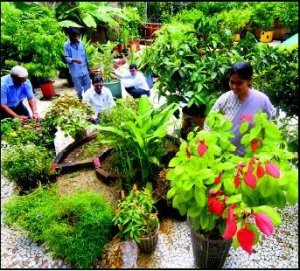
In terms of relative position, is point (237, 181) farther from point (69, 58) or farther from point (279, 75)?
point (69, 58)

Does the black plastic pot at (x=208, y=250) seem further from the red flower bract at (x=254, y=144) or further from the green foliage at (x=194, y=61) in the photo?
the green foliage at (x=194, y=61)

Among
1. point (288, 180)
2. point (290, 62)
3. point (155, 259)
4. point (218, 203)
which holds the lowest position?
point (155, 259)

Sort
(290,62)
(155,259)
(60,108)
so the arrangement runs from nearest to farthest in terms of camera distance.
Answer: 1. (290,62)
2. (155,259)
3. (60,108)

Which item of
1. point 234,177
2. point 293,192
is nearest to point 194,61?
point 234,177

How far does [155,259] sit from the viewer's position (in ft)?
9.70

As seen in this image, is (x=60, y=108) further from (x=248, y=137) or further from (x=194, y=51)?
(x=248, y=137)

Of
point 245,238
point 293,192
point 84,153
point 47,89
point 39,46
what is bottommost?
point 84,153

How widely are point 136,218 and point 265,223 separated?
4.42 ft

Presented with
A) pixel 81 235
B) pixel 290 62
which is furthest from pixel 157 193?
pixel 290 62

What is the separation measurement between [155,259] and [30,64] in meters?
4.89

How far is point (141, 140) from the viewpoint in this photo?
337cm

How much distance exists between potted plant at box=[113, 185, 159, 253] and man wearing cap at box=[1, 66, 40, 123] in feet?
6.56

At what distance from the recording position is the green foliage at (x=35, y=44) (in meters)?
6.07

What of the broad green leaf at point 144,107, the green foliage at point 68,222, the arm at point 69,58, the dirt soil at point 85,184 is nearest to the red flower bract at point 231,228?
the green foliage at point 68,222
